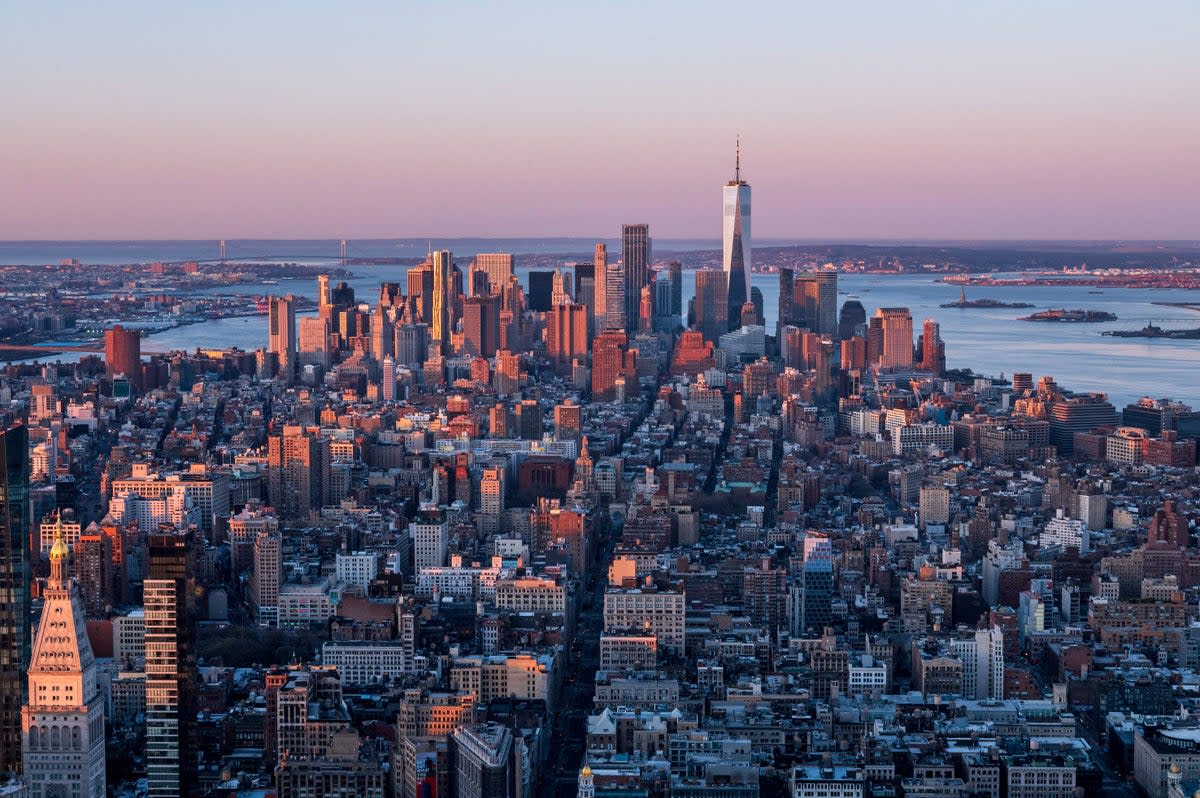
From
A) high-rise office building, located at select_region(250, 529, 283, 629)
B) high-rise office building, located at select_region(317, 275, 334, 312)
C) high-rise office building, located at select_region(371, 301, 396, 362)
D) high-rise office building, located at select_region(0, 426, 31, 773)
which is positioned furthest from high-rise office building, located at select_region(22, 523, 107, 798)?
high-rise office building, located at select_region(317, 275, 334, 312)

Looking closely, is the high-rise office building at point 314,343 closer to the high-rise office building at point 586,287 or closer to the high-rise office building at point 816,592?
the high-rise office building at point 586,287

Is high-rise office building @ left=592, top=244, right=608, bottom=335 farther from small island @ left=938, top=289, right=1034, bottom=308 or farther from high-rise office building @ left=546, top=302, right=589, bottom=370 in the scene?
small island @ left=938, top=289, right=1034, bottom=308

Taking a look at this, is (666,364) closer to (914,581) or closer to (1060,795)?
(914,581)

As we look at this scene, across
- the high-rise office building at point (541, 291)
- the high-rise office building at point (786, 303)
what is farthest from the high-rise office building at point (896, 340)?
the high-rise office building at point (541, 291)

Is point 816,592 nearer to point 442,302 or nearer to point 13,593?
point 13,593

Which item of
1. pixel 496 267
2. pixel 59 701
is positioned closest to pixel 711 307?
pixel 496 267

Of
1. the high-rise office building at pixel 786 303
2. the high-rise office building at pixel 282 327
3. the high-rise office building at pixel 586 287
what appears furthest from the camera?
the high-rise office building at pixel 586 287
